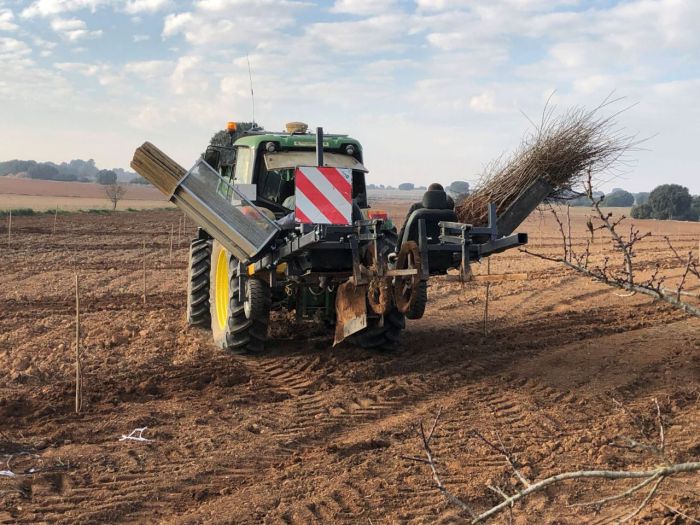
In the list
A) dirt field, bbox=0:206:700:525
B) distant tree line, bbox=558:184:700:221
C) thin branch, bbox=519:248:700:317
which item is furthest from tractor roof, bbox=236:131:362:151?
distant tree line, bbox=558:184:700:221

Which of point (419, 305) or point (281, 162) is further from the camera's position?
point (281, 162)

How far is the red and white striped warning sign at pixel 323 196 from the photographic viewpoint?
6.02m

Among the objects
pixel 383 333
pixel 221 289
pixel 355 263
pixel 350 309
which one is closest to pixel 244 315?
pixel 221 289

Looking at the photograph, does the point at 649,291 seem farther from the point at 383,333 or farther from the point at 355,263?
the point at 383,333

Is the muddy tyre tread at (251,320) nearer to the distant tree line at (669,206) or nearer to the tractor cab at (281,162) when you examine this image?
the tractor cab at (281,162)

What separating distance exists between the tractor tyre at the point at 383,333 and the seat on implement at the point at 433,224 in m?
0.86

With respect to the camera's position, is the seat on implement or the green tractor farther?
the seat on implement

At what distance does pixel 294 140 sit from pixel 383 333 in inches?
84.7

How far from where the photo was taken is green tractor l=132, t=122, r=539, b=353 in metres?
6.03

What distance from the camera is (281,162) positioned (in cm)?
729

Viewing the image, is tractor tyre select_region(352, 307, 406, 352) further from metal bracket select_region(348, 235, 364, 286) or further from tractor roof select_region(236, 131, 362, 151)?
tractor roof select_region(236, 131, 362, 151)

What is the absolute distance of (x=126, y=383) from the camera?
21.0 feet

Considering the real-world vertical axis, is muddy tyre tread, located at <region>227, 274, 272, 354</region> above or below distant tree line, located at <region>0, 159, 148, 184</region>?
below

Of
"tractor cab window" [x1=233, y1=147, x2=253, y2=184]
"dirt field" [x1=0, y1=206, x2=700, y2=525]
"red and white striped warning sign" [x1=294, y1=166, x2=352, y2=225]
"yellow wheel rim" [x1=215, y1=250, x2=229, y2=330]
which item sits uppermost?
"tractor cab window" [x1=233, y1=147, x2=253, y2=184]
